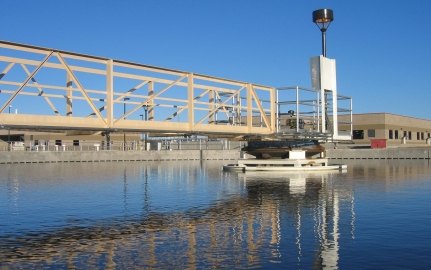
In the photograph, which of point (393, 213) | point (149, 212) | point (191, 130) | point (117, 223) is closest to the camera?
point (117, 223)

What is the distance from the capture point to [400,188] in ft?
109

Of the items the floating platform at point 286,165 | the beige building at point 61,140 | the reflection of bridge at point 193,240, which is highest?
the beige building at point 61,140

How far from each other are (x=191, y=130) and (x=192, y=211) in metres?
4.66

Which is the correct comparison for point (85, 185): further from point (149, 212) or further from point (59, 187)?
point (149, 212)

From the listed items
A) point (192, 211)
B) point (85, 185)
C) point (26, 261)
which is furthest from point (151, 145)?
point (26, 261)

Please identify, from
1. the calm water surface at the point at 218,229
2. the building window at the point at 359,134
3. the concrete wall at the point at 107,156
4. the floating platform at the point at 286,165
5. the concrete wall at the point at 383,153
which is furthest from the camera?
the building window at the point at 359,134

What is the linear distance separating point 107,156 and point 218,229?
72.5m

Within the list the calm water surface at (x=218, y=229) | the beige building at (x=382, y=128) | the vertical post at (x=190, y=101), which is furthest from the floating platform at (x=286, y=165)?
the beige building at (x=382, y=128)

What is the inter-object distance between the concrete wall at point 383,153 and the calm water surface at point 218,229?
70722 mm

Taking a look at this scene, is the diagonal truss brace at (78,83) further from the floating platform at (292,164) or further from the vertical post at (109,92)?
the floating platform at (292,164)

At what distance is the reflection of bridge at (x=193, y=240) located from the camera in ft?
44.3

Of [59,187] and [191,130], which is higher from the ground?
[191,130]

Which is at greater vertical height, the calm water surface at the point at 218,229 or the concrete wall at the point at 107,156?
the concrete wall at the point at 107,156

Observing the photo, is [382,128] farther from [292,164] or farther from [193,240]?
[193,240]
